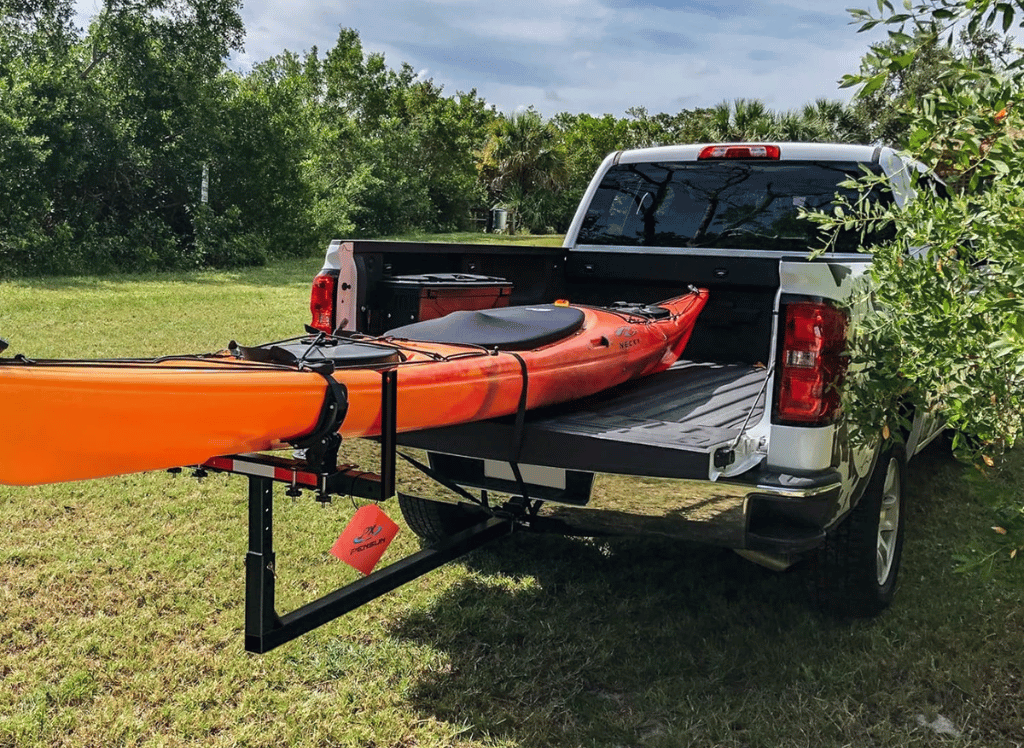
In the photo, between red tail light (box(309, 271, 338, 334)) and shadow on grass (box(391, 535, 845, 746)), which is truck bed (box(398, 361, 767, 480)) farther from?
red tail light (box(309, 271, 338, 334))

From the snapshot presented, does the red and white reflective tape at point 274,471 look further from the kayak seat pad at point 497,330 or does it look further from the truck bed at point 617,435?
the kayak seat pad at point 497,330

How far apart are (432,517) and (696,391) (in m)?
1.37

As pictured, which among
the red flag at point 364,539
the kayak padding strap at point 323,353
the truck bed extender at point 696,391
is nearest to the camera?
the kayak padding strap at point 323,353

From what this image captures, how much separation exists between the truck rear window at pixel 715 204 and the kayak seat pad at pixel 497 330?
1575 mm

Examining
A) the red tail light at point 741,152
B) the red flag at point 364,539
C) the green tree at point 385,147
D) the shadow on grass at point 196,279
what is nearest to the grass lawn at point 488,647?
the red flag at point 364,539

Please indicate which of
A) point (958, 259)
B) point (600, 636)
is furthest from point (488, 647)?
point (958, 259)

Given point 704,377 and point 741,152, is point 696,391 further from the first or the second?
point 741,152

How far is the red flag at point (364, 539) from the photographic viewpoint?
280cm

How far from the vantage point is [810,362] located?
298 cm

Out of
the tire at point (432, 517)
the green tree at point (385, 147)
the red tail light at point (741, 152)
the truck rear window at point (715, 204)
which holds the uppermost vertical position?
the green tree at point (385, 147)

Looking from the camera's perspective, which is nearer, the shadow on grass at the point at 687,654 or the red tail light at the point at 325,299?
the shadow on grass at the point at 687,654

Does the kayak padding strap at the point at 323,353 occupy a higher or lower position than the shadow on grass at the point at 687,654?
higher

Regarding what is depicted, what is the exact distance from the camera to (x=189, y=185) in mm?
19594

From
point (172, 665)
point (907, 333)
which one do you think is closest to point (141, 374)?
point (172, 665)
